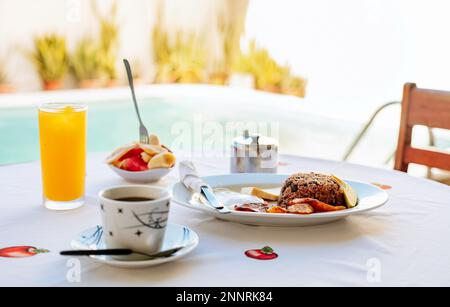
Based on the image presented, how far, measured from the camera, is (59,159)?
1057mm

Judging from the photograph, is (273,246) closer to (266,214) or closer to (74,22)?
(266,214)

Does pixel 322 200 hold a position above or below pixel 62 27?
below

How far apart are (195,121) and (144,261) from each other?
5.05 m

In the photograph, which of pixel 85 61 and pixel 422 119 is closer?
pixel 422 119

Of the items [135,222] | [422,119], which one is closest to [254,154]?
[135,222]

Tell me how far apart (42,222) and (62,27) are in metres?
5.49

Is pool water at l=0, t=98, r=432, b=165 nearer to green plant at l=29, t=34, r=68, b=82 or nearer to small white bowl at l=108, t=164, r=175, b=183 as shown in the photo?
green plant at l=29, t=34, r=68, b=82

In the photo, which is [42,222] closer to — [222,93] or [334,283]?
[334,283]

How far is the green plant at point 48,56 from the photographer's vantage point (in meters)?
5.95

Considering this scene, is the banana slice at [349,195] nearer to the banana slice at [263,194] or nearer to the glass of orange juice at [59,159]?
the banana slice at [263,194]

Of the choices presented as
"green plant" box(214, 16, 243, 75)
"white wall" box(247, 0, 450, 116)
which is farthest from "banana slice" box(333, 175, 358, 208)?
"green plant" box(214, 16, 243, 75)
